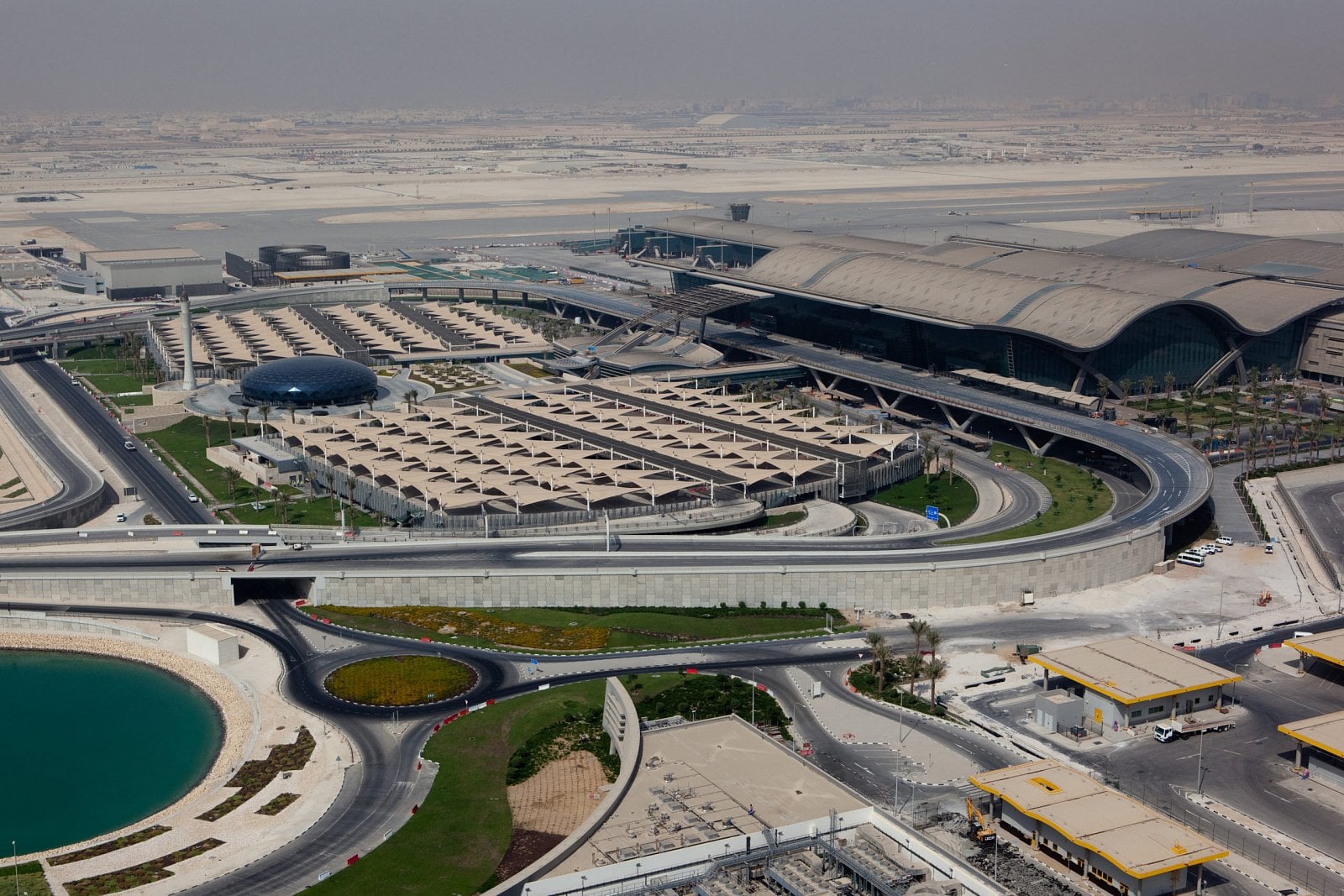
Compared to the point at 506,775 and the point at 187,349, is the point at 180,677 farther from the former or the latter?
the point at 187,349

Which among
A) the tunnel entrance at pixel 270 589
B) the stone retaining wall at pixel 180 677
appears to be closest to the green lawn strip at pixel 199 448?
the tunnel entrance at pixel 270 589

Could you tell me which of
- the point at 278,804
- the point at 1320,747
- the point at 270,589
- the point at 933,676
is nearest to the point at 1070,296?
the point at 933,676

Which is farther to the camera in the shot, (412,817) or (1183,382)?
(1183,382)

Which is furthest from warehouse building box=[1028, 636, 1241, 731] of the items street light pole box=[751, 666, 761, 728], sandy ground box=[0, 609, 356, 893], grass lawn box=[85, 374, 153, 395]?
grass lawn box=[85, 374, 153, 395]

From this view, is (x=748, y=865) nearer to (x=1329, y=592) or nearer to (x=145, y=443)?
(x=1329, y=592)


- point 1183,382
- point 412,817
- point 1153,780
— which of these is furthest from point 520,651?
point 1183,382

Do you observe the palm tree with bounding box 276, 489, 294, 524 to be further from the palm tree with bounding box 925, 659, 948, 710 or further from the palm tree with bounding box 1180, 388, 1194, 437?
the palm tree with bounding box 1180, 388, 1194, 437
